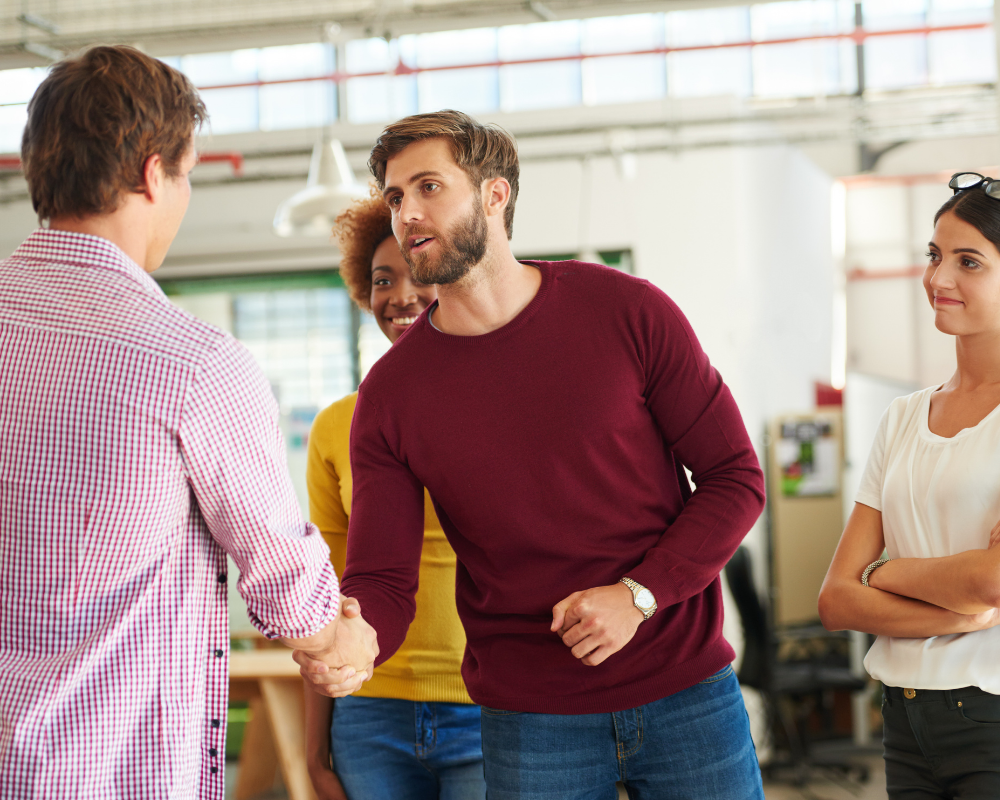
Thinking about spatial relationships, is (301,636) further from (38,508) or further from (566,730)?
(566,730)

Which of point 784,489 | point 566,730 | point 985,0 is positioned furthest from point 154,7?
point 985,0

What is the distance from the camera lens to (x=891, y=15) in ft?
24.2

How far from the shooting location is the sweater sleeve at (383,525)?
156 cm

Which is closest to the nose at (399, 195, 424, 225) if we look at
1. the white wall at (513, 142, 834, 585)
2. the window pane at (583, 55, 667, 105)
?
the white wall at (513, 142, 834, 585)

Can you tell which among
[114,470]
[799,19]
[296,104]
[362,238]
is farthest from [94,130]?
[799,19]

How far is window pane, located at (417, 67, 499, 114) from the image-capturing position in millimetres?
7145

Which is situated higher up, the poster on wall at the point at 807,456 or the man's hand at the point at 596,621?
the man's hand at the point at 596,621

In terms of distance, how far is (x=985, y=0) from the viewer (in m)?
7.02

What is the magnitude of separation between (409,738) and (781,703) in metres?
4.88

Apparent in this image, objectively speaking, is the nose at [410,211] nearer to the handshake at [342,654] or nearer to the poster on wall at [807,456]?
the handshake at [342,654]

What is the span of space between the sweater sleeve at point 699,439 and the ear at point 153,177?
29.4 inches

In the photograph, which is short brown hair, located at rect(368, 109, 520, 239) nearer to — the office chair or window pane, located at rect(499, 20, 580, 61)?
the office chair

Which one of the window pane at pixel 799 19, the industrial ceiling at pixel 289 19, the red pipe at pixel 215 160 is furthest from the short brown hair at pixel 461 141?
the window pane at pixel 799 19

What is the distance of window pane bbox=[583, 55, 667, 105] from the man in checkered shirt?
630 centimetres
